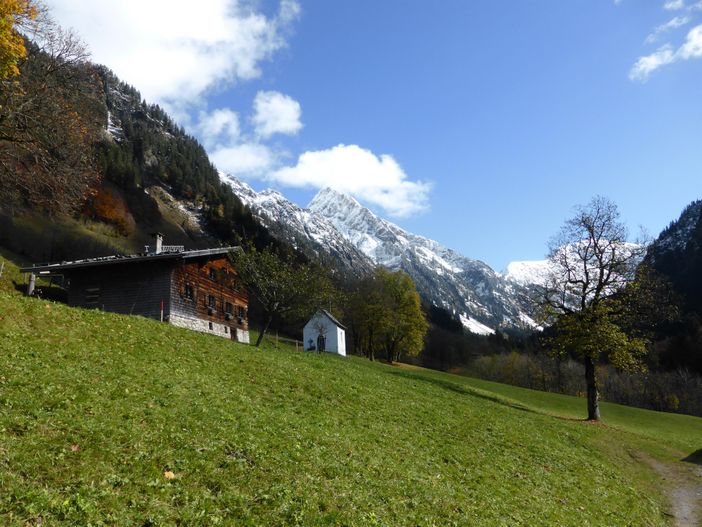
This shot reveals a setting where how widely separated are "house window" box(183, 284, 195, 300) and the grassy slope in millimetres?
22083

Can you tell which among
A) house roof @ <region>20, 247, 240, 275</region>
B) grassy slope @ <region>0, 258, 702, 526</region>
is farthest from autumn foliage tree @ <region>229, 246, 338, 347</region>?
grassy slope @ <region>0, 258, 702, 526</region>

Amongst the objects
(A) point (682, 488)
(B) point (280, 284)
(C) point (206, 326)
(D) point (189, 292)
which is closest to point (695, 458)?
(A) point (682, 488)

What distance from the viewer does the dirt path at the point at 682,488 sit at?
21.4 m

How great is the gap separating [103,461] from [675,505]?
2578cm

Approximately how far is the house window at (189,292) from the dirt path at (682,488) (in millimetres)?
43462

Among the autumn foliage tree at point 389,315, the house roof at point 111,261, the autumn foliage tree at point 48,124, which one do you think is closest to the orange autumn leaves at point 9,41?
the autumn foliage tree at point 48,124

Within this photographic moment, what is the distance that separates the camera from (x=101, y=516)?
28.5 feet

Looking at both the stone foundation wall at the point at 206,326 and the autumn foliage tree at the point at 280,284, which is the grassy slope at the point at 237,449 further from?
the stone foundation wall at the point at 206,326

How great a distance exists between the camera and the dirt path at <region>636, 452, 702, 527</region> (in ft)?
70.1

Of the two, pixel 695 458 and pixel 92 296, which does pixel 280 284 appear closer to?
pixel 92 296

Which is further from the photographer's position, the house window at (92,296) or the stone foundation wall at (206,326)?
the house window at (92,296)

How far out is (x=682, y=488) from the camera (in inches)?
1043

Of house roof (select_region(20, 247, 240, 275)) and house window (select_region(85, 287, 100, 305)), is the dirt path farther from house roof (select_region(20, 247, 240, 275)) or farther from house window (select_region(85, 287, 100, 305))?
house window (select_region(85, 287, 100, 305))

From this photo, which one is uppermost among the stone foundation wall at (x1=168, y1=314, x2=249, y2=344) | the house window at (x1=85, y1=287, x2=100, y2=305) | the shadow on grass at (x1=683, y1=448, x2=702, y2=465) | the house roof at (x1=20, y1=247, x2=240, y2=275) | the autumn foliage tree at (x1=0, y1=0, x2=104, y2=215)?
the autumn foliage tree at (x1=0, y1=0, x2=104, y2=215)
